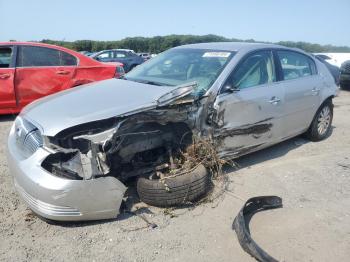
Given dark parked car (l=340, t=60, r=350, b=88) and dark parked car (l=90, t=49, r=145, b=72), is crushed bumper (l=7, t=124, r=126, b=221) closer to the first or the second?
dark parked car (l=340, t=60, r=350, b=88)

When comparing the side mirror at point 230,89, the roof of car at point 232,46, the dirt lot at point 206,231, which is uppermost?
the roof of car at point 232,46

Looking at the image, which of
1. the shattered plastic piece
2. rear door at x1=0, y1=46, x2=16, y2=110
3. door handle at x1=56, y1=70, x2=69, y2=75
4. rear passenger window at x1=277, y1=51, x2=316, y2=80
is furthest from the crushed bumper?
door handle at x1=56, y1=70, x2=69, y2=75

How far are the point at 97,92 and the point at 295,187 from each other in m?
2.43

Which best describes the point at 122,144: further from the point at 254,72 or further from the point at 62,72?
the point at 62,72

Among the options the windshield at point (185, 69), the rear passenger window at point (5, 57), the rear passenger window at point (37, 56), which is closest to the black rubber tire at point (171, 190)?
the windshield at point (185, 69)

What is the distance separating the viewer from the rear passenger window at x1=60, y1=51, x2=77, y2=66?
7.13 meters

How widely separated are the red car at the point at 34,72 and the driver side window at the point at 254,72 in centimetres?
389

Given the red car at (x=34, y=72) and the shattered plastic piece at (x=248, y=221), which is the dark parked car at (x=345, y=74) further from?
the shattered plastic piece at (x=248, y=221)

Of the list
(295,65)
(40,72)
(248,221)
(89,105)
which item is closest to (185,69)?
(89,105)

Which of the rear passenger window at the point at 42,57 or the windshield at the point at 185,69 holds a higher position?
the windshield at the point at 185,69

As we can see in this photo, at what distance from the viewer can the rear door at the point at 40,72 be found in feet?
21.8

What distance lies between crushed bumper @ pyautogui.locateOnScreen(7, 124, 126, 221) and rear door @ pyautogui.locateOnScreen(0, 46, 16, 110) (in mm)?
3839

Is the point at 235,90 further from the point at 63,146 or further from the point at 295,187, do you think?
the point at 63,146

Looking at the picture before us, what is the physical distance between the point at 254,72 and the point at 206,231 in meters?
2.13
